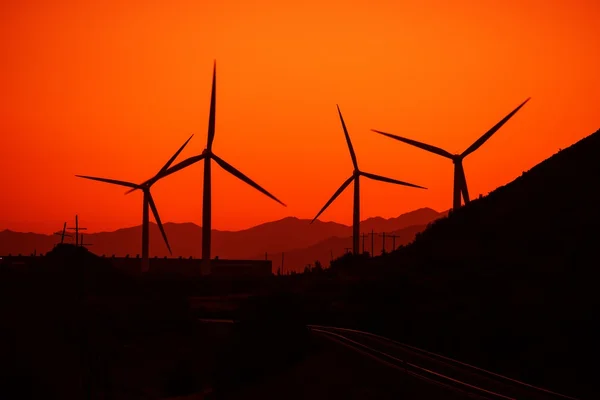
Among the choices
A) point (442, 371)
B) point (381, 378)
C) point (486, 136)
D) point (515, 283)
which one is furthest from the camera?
A: point (486, 136)

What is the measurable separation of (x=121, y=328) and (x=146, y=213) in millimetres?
46729

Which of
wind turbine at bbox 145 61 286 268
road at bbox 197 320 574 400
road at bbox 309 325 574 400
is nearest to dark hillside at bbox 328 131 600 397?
road at bbox 309 325 574 400

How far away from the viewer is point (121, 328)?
7762cm

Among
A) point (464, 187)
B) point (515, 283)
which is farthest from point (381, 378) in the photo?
point (464, 187)

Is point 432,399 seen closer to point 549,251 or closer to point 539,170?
point 549,251

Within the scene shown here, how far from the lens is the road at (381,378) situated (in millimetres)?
34125

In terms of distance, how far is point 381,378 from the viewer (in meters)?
38.7

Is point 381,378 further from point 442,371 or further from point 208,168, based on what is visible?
point 208,168

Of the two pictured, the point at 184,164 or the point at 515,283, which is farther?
the point at 184,164

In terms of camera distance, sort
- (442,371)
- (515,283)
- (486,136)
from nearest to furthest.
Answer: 1. (442,371)
2. (515,283)
3. (486,136)

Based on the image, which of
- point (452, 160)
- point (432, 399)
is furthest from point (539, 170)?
point (432, 399)

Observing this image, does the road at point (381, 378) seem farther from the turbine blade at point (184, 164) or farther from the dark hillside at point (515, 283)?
the turbine blade at point (184, 164)

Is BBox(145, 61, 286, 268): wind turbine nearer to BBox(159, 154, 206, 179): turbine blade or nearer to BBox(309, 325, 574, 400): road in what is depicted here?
BBox(159, 154, 206, 179): turbine blade

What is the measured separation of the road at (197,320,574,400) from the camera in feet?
112
